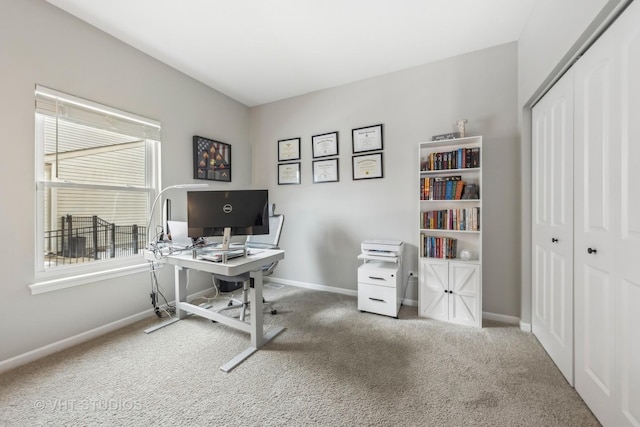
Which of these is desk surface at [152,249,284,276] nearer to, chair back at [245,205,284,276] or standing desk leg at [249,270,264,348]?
standing desk leg at [249,270,264,348]

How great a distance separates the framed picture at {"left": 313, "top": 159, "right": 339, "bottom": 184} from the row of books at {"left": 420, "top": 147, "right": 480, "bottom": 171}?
1.11 meters

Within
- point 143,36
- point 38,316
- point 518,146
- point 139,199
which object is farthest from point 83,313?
point 518,146

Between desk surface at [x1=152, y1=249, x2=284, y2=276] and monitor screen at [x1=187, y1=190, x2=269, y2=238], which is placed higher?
monitor screen at [x1=187, y1=190, x2=269, y2=238]

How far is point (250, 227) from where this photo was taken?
216cm

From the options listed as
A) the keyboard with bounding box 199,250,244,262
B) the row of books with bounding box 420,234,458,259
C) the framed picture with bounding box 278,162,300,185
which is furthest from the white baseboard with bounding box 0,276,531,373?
the framed picture with bounding box 278,162,300,185

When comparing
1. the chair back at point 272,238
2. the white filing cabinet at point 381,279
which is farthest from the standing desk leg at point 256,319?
the white filing cabinet at point 381,279

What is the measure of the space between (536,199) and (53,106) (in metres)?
4.03

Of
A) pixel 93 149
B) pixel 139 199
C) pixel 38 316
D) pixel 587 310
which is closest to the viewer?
pixel 587 310

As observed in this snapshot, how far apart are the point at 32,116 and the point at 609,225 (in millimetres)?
3766

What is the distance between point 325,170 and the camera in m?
3.40

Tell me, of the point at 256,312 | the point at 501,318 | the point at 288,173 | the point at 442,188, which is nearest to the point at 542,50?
the point at 442,188

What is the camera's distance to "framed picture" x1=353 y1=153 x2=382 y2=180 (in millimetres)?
3049

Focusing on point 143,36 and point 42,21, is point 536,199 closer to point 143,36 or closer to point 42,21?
point 143,36

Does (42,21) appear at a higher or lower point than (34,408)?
higher
